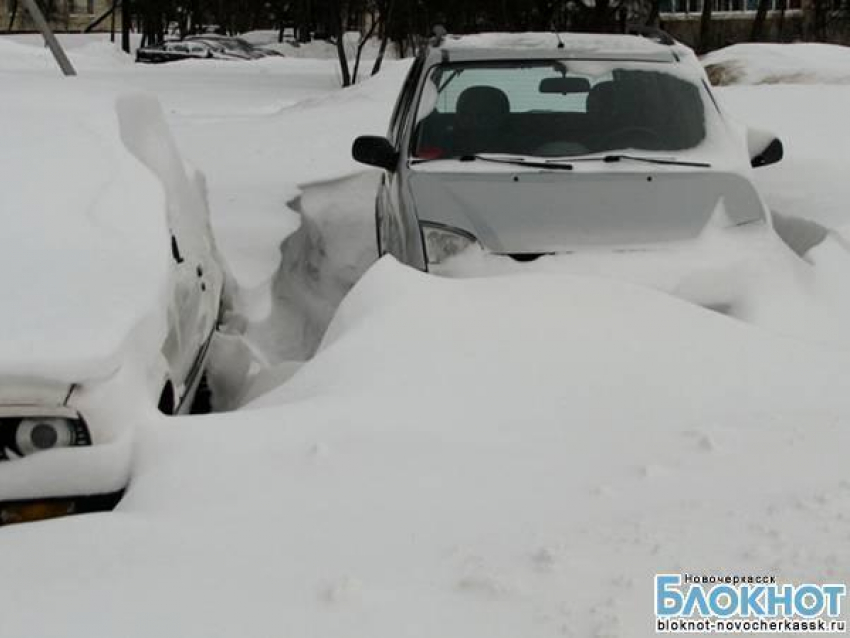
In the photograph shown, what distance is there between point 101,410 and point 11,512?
0.33 meters

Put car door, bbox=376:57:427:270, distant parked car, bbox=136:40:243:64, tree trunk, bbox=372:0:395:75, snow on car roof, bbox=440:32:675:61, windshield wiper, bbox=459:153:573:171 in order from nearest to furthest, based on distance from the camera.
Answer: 1. car door, bbox=376:57:427:270
2. windshield wiper, bbox=459:153:573:171
3. snow on car roof, bbox=440:32:675:61
4. tree trunk, bbox=372:0:395:75
5. distant parked car, bbox=136:40:243:64

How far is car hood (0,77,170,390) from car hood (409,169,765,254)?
4.36 feet

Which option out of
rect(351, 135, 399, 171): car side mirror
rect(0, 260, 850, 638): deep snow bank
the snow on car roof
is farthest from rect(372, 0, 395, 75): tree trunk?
rect(0, 260, 850, 638): deep snow bank

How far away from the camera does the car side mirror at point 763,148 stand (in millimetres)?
5633

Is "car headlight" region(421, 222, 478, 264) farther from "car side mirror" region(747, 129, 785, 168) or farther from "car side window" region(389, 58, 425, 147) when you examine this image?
"car side mirror" region(747, 129, 785, 168)

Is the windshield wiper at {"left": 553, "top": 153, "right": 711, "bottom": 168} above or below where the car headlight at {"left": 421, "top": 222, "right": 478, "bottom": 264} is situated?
above

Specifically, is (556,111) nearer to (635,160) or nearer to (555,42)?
(555,42)

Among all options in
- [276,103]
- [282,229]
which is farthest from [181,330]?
[276,103]

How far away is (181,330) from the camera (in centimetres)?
382

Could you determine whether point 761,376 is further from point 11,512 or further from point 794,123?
point 794,123

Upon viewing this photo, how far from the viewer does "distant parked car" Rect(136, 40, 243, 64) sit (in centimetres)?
3797

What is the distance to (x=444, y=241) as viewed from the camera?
4.60 m

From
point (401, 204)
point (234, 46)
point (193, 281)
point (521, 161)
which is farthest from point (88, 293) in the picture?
point (234, 46)

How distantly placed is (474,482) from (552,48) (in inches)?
142
